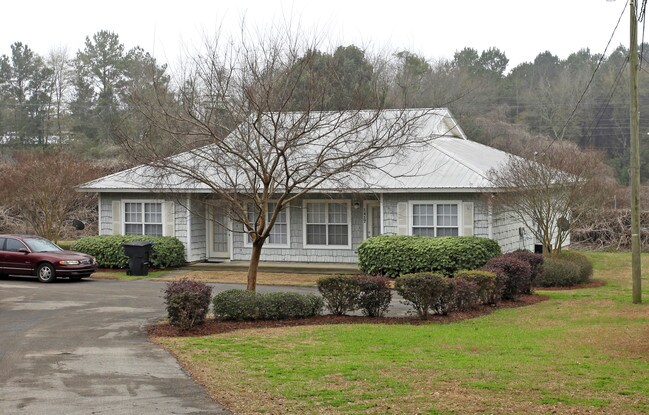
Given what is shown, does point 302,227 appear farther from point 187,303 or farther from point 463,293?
point 187,303

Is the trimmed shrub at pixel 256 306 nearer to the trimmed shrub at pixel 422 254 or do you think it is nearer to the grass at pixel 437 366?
the grass at pixel 437 366

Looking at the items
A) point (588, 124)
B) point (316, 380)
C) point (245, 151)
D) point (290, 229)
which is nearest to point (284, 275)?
point (290, 229)

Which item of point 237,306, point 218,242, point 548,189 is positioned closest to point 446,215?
point 548,189

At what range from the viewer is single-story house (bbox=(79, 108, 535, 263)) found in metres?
26.7

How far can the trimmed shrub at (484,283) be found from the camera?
1900 cm

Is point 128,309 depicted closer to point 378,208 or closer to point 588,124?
point 378,208

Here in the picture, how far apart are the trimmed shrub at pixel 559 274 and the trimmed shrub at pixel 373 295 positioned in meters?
8.84

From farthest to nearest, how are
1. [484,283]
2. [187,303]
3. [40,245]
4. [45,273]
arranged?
[40,245]
[45,273]
[484,283]
[187,303]

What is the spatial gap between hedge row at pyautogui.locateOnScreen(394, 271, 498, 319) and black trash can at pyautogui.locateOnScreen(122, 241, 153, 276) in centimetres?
1235

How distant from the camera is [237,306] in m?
17.1

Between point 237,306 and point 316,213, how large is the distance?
12471 mm

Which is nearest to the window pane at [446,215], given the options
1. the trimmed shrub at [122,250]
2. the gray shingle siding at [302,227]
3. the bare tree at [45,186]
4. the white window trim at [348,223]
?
the gray shingle siding at [302,227]

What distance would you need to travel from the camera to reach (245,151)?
18.2m

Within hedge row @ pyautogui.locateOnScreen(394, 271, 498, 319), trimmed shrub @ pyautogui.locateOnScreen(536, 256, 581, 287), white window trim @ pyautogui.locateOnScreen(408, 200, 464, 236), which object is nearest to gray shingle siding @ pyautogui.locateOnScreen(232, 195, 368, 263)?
white window trim @ pyautogui.locateOnScreen(408, 200, 464, 236)
